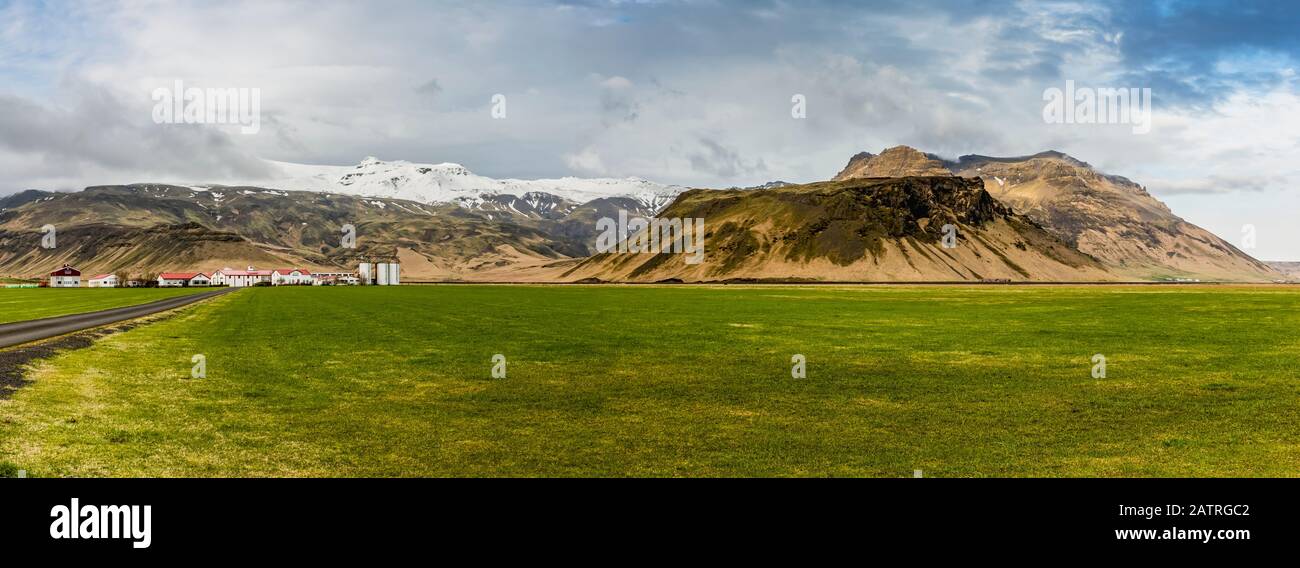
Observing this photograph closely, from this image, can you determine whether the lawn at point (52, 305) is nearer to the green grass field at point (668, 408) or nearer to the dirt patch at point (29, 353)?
the dirt patch at point (29, 353)

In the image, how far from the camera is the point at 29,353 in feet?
113

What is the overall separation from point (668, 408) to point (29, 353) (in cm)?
3129

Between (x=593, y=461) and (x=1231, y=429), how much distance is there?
1599 centimetres

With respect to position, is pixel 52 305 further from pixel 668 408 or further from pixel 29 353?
pixel 668 408

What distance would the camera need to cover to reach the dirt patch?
84.4 feet

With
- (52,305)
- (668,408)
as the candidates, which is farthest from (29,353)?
(52,305)

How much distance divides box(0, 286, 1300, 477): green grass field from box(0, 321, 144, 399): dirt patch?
2.21ft

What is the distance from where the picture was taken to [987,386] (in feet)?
87.0

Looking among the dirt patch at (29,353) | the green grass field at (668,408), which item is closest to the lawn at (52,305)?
the dirt patch at (29,353)
